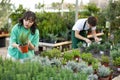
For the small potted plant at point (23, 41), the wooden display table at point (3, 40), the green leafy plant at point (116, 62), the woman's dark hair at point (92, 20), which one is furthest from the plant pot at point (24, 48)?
the wooden display table at point (3, 40)

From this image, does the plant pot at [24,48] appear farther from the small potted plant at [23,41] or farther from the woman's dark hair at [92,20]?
the woman's dark hair at [92,20]

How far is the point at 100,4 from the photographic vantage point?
9.53m

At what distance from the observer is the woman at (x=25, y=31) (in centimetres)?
319

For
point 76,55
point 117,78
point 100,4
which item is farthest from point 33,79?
point 100,4

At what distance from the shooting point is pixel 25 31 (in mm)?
3285

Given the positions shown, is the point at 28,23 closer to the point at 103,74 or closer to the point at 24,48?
the point at 24,48

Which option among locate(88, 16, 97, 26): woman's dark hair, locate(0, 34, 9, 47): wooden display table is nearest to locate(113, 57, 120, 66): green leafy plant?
locate(88, 16, 97, 26): woman's dark hair

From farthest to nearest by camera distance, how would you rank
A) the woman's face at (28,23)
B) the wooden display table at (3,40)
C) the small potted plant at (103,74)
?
the wooden display table at (3,40) < the woman's face at (28,23) < the small potted plant at (103,74)

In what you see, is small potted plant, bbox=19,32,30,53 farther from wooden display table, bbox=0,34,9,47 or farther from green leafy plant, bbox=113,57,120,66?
wooden display table, bbox=0,34,9,47

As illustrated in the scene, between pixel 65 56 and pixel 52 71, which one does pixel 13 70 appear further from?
pixel 65 56

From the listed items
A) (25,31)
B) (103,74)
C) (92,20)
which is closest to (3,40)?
(92,20)

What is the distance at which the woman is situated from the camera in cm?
319

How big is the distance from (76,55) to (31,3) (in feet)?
13.4

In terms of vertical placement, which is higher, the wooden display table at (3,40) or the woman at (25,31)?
the woman at (25,31)
